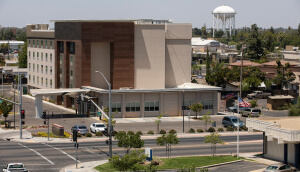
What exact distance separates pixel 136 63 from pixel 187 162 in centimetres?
4599

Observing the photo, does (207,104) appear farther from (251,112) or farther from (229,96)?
(229,96)

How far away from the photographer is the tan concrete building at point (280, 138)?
53844mm

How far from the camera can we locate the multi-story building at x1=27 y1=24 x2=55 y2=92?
116938 millimetres

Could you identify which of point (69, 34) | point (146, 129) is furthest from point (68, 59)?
point (146, 129)

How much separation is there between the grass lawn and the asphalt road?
3521 millimetres

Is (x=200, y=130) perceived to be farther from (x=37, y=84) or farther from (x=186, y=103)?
(x=37, y=84)

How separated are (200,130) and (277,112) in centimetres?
3105

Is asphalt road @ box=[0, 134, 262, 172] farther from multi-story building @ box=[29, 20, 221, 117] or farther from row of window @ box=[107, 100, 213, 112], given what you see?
multi-story building @ box=[29, 20, 221, 117]

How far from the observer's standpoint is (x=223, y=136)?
76250 mm

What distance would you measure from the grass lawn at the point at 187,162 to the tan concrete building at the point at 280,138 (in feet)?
13.8

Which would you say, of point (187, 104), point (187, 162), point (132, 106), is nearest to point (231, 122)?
point (187, 104)

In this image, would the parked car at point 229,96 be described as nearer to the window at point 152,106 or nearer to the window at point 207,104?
the window at point 207,104

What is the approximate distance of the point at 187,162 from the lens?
5581 cm

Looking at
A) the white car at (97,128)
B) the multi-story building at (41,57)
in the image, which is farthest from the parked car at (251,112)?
the multi-story building at (41,57)
